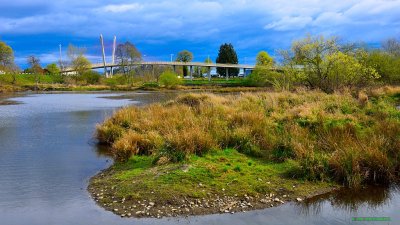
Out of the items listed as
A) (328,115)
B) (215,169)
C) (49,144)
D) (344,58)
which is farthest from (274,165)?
(344,58)

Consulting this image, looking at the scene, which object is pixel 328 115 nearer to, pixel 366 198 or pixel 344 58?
pixel 366 198

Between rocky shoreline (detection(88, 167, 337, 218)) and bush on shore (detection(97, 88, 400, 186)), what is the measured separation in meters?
1.43

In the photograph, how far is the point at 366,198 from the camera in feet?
30.5

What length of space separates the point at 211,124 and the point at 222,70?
132497 millimetres

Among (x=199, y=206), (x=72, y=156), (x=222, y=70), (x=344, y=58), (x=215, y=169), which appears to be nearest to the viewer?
(x=199, y=206)

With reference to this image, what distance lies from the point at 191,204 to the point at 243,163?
3.31 m

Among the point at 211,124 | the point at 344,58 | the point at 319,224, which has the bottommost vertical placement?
the point at 319,224

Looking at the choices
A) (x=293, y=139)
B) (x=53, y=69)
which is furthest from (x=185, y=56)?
(x=293, y=139)

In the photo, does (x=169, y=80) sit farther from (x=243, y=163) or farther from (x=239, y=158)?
(x=243, y=163)

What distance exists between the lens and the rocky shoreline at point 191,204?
835 cm

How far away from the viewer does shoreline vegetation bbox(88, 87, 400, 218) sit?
9.00m

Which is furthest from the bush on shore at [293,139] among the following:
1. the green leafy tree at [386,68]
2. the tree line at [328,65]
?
the green leafy tree at [386,68]

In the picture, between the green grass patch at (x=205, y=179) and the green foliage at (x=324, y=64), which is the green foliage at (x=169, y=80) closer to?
the green foliage at (x=324, y=64)

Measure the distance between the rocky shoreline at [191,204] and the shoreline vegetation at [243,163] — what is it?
0.9 inches
